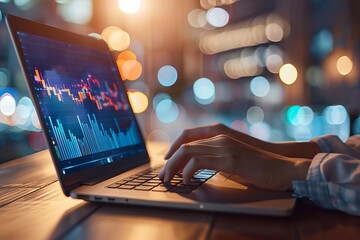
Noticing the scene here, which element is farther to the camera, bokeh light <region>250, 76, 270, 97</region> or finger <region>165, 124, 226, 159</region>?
bokeh light <region>250, 76, 270, 97</region>

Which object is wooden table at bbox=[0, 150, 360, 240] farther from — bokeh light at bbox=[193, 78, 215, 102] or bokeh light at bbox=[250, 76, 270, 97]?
bokeh light at bbox=[250, 76, 270, 97]

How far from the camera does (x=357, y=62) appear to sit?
3.72 metres

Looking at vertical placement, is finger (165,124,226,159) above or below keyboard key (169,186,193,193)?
above

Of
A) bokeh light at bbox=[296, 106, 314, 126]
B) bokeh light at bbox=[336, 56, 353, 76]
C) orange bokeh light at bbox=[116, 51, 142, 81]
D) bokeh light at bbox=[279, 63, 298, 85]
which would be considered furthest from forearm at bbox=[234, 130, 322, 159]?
bokeh light at bbox=[279, 63, 298, 85]

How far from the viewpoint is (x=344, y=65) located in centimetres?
430

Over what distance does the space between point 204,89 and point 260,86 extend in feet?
6.63

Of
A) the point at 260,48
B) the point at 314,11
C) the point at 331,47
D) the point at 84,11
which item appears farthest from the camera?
the point at 260,48

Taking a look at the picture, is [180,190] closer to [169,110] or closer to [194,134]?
[194,134]

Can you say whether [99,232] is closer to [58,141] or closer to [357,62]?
[58,141]

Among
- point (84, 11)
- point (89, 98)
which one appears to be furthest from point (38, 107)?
point (84, 11)

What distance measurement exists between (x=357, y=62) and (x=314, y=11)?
2219mm

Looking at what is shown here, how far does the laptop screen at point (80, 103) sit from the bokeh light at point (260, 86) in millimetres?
9447

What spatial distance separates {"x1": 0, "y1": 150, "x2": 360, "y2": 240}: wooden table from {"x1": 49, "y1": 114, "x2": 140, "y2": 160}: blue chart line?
9 cm

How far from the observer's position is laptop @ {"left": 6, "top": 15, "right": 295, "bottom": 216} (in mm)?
545
